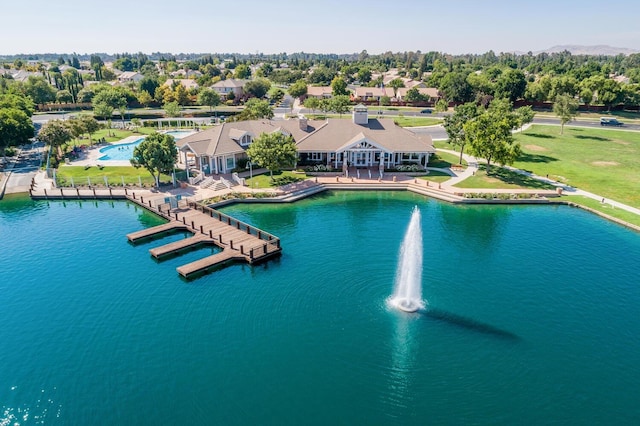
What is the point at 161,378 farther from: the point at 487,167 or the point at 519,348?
the point at 487,167

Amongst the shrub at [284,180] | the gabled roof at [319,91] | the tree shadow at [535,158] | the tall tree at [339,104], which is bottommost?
the shrub at [284,180]

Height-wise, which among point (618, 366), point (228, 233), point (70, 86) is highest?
point (70, 86)

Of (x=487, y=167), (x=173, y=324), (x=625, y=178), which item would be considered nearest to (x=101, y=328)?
(x=173, y=324)

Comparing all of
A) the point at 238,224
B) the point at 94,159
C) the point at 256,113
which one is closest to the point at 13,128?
the point at 94,159

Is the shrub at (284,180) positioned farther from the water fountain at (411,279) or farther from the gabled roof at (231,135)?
the water fountain at (411,279)

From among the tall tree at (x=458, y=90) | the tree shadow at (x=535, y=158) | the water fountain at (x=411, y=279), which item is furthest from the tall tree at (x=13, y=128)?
the tall tree at (x=458, y=90)

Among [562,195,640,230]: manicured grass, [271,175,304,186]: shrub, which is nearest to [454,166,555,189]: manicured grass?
[562,195,640,230]: manicured grass

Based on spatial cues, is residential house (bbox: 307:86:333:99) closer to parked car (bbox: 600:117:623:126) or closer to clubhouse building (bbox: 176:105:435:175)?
clubhouse building (bbox: 176:105:435:175)
